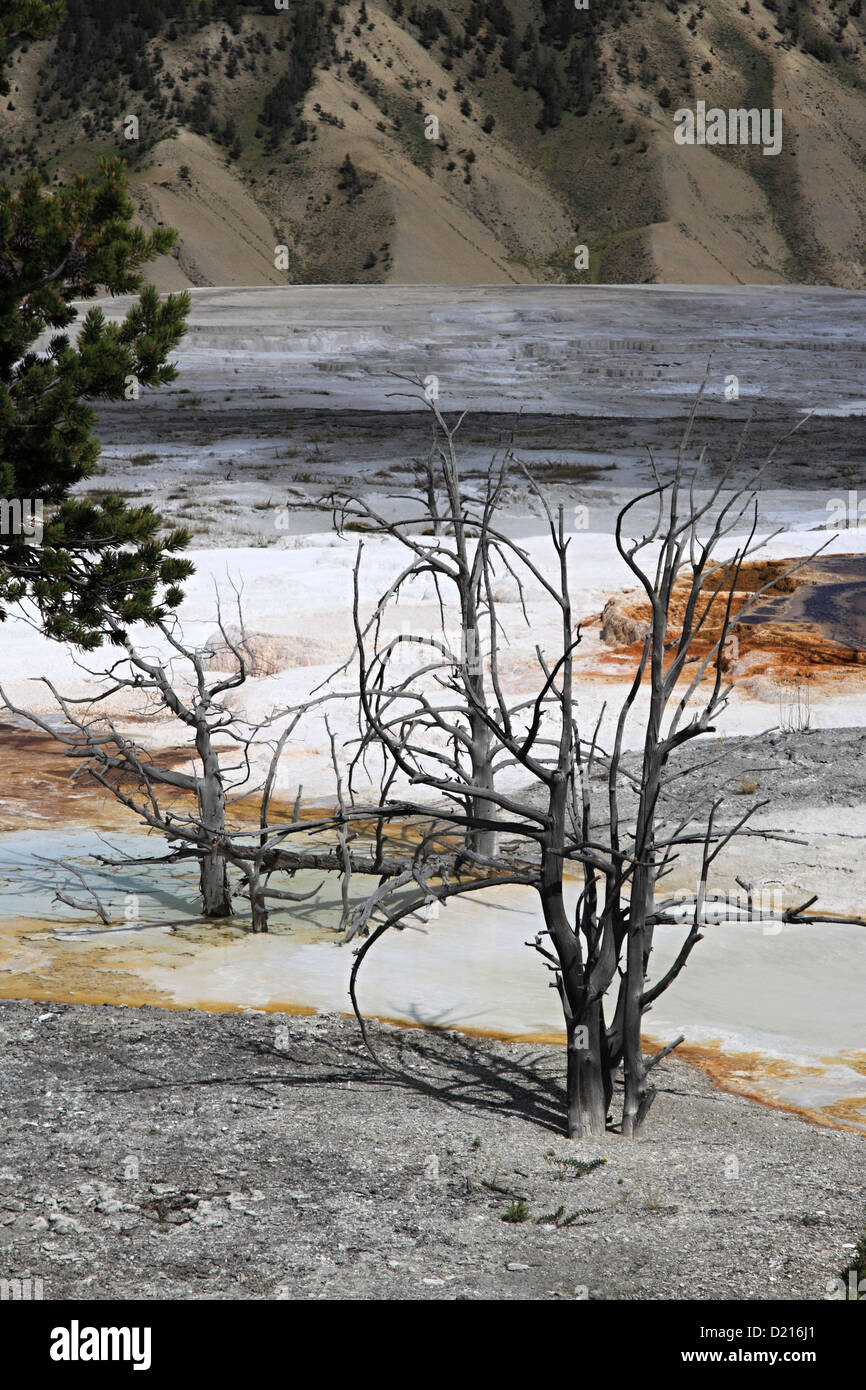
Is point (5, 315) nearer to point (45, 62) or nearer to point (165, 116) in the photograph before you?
point (165, 116)

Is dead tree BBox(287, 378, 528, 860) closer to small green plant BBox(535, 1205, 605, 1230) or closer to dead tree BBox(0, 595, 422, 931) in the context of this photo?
dead tree BBox(0, 595, 422, 931)

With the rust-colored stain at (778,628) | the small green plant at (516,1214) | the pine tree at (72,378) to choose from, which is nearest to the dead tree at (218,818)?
the pine tree at (72,378)

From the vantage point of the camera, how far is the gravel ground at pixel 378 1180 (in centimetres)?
442

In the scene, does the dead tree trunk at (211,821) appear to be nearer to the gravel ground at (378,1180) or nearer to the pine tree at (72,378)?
the pine tree at (72,378)

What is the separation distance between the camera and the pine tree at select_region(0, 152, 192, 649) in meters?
7.70

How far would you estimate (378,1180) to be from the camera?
16.7 feet

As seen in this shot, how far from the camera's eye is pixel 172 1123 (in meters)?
5.57

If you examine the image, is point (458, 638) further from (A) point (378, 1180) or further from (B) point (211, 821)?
(A) point (378, 1180)

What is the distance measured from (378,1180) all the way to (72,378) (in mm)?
4756

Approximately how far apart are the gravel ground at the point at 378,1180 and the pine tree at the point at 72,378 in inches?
110

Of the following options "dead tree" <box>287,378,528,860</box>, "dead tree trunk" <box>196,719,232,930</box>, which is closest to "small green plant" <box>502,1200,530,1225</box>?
"dead tree" <box>287,378,528,860</box>

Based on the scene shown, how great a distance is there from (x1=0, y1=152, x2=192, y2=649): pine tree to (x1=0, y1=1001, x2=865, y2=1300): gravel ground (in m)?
2.79

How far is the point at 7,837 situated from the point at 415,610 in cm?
691

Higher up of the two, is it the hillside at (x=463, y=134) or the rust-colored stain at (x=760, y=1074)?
the hillside at (x=463, y=134)
